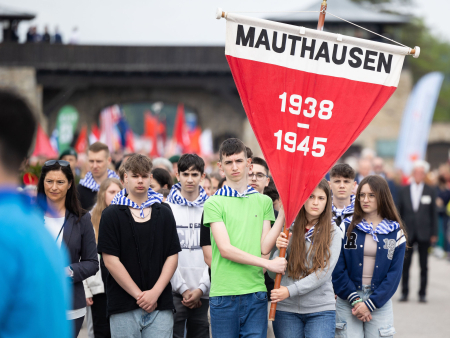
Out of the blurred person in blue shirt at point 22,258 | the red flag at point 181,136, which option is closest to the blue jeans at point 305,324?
the blurred person in blue shirt at point 22,258

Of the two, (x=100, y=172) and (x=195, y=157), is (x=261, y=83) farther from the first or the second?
(x=100, y=172)

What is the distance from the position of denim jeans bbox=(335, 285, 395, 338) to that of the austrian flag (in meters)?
1.09

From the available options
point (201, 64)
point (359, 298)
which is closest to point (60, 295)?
point (359, 298)

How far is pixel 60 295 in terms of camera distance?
5.28 feet

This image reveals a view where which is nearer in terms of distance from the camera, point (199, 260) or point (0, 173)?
point (0, 173)

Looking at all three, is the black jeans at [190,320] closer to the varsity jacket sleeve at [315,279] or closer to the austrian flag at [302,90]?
the varsity jacket sleeve at [315,279]

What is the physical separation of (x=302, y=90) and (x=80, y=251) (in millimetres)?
1891

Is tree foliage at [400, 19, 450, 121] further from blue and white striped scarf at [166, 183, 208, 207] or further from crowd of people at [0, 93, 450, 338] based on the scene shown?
crowd of people at [0, 93, 450, 338]

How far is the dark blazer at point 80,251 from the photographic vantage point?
391 cm

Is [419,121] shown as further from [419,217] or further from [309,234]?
[309,234]

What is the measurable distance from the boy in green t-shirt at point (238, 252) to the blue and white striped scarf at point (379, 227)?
0.79m

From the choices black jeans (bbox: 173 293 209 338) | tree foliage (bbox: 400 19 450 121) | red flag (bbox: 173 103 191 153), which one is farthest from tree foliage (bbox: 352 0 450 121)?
black jeans (bbox: 173 293 209 338)

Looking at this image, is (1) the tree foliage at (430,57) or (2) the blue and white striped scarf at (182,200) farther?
(1) the tree foliage at (430,57)

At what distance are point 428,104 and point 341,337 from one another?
51.9 ft
